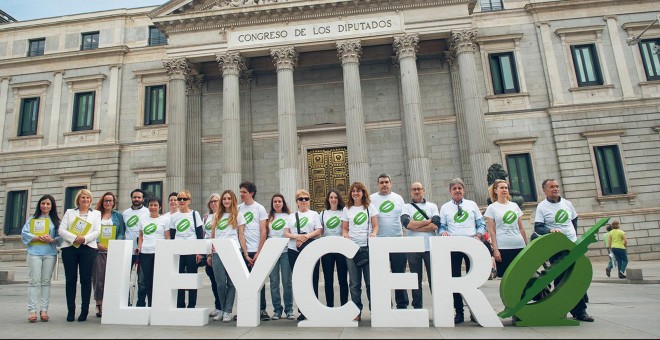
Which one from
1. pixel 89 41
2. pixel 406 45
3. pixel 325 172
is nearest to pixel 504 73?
pixel 406 45

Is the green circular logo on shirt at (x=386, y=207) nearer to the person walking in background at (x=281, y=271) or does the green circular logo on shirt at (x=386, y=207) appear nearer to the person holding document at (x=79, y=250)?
the person walking in background at (x=281, y=271)

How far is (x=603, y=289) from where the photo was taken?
11477mm

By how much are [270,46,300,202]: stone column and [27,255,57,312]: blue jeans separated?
1287cm

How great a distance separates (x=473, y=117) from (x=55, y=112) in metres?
25.3

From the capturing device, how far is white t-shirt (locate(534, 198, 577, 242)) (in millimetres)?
6871

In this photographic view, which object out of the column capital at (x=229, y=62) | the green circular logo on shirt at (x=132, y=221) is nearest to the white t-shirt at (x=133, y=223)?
the green circular logo on shirt at (x=132, y=221)

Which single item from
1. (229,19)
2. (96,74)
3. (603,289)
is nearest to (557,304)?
(603,289)

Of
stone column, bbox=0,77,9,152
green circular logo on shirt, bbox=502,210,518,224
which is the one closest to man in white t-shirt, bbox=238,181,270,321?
green circular logo on shirt, bbox=502,210,518,224

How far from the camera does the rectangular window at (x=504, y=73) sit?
24.0 m

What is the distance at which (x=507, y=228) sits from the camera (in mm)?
6875

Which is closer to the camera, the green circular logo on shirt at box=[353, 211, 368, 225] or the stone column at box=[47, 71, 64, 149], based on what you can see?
the green circular logo on shirt at box=[353, 211, 368, 225]

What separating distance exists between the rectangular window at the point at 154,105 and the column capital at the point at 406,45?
14670 mm

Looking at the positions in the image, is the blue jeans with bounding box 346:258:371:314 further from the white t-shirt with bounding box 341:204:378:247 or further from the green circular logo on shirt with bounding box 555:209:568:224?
the green circular logo on shirt with bounding box 555:209:568:224

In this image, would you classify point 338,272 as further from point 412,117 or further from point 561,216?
point 412,117
